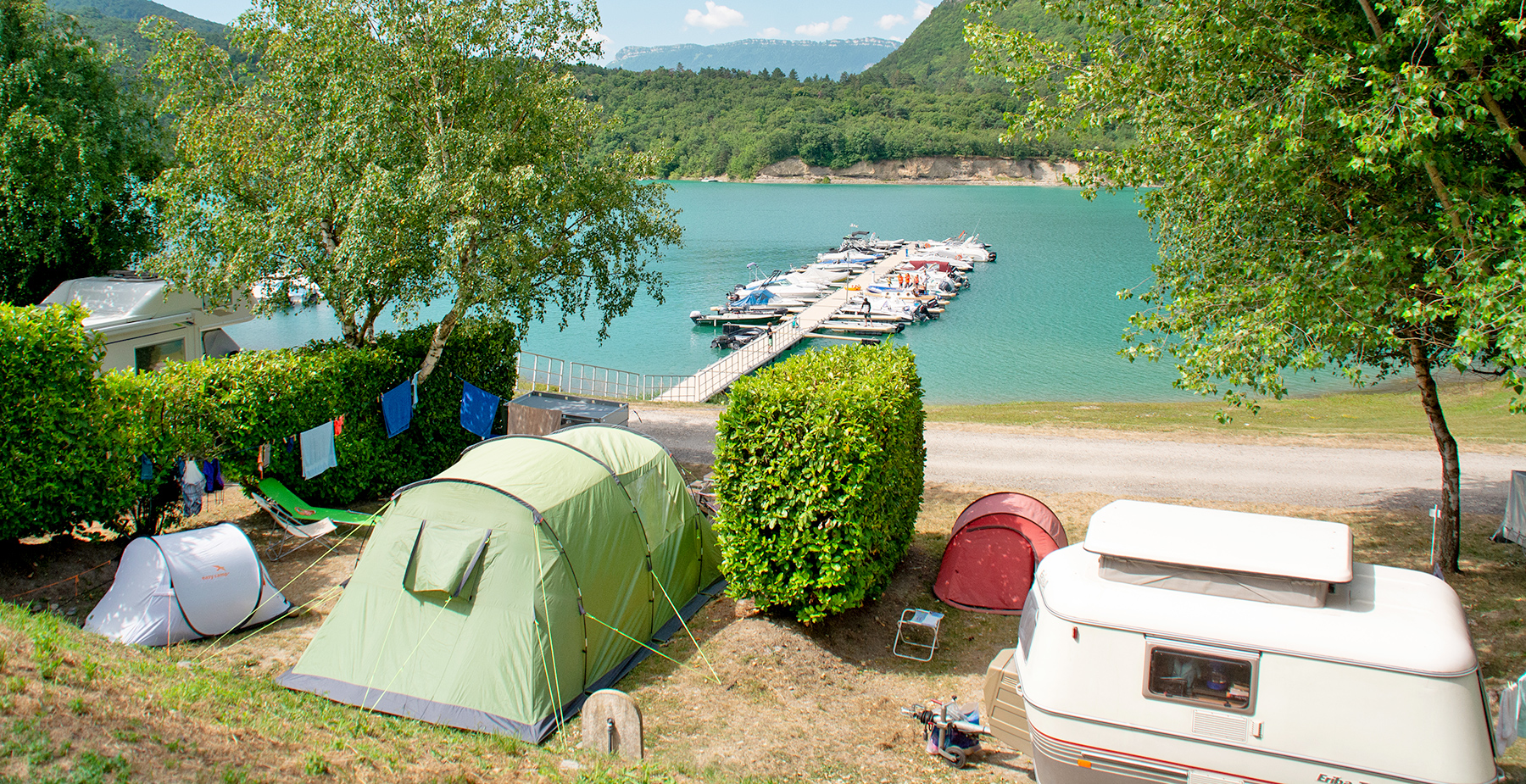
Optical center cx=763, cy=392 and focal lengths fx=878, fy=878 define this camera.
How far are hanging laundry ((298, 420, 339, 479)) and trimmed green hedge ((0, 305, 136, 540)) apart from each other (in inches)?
95.9

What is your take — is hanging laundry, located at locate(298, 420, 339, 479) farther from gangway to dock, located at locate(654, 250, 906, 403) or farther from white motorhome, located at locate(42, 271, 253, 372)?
gangway to dock, located at locate(654, 250, 906, 403)

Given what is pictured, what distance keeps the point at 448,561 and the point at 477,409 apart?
24.9ft

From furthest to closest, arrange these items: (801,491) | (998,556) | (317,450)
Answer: (317,450) → (998,556) → (801,491)

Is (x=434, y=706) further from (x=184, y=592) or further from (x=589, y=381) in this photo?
(x=589, y=381)

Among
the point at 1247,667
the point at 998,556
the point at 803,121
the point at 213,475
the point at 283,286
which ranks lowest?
the point at 998,556

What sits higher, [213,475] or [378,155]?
[378,155]

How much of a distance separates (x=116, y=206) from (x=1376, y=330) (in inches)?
977

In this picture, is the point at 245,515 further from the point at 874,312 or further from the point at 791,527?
the point at 874,312

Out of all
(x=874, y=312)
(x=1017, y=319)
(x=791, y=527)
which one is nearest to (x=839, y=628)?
(x=791, y=527)

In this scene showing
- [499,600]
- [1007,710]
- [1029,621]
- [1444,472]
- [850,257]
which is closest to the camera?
[1029,621]

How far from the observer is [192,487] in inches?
456

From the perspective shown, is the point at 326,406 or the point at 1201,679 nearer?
the point at 1201,679

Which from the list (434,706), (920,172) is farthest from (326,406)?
(920,172)

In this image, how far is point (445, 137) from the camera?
13305 mm
